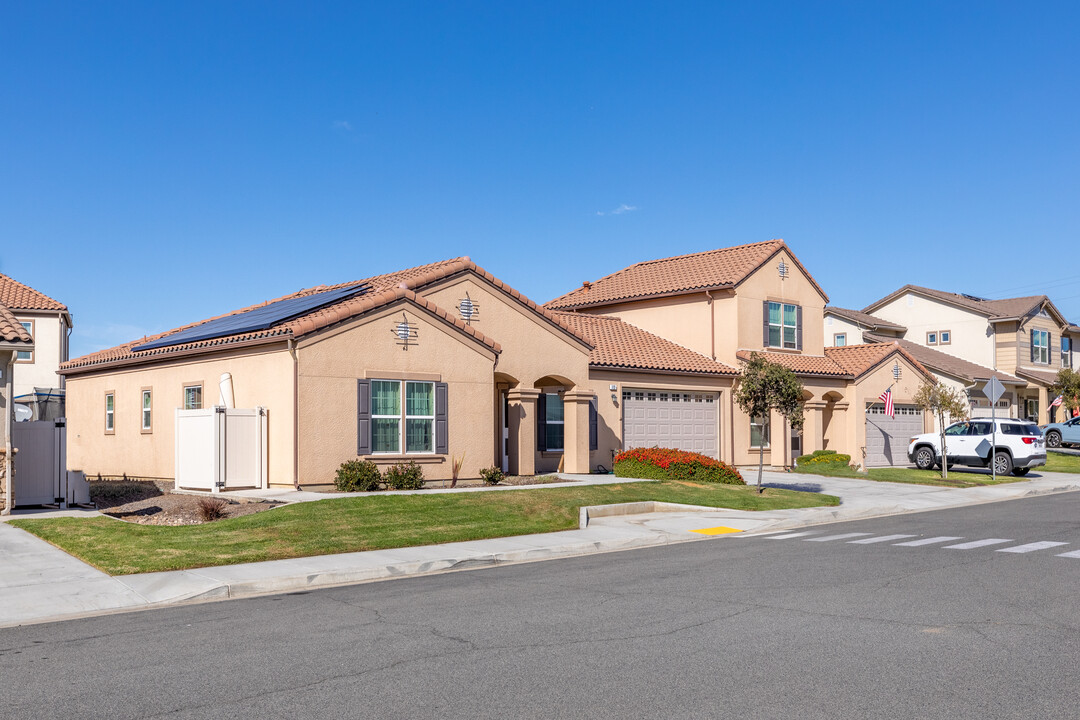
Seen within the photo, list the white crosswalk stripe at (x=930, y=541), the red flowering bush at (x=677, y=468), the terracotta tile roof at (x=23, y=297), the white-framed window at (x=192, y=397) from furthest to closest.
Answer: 1. the terracotta tile roof at (x=23, y=297)
2. the red flowering bush at (x=677, y=468)
3. the white-framed window at (x=192, y=397)
4. the white crosswalk stripe at (x=930, y=541)

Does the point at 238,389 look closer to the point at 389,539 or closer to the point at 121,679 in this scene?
the point at 389,539

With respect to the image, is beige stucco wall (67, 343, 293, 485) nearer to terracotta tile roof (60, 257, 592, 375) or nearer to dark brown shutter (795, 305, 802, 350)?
terracotta tile roof (60, 257, 592, 375)

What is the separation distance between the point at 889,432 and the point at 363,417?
23061 millimetres

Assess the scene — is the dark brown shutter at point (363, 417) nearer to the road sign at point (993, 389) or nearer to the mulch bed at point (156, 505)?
the mulch bed at point (156, 505)

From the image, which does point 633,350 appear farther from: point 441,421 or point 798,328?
point 441,421

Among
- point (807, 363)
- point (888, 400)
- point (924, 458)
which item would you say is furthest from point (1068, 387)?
point (807, 363)

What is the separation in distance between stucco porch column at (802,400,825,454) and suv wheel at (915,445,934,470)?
333 cm

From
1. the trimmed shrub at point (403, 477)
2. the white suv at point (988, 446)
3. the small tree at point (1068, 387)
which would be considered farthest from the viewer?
the small tree at point (1068, 387)

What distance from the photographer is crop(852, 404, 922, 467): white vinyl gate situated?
117 feet

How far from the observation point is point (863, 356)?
118 ft

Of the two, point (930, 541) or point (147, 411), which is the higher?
point (147, 411)

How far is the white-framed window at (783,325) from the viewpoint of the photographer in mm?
33500

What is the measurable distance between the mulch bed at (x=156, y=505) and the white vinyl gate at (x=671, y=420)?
1306 centimetres

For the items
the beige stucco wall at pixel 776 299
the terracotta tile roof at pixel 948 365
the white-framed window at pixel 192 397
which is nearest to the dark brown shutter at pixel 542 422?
the beige stucco wall at pixel 776 299
